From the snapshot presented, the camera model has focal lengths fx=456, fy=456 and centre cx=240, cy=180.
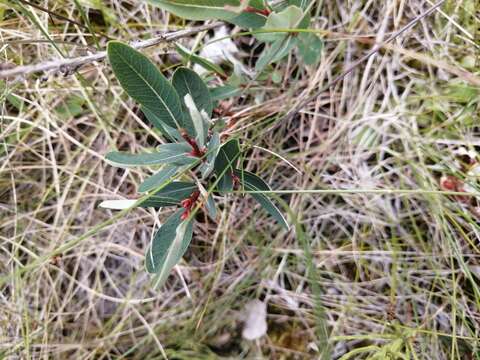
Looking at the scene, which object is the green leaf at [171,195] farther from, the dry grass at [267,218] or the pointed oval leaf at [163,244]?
the dry grass at [267,218]

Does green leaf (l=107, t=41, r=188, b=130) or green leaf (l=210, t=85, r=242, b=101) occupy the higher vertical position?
green leaf (l=107, t=41, r=188, b=130)

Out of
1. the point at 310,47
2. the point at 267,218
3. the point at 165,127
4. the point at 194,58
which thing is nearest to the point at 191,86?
the point at 165,127

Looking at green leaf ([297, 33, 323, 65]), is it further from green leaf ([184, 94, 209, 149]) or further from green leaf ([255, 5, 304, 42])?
green leaf ([184, 94, 209, 149])

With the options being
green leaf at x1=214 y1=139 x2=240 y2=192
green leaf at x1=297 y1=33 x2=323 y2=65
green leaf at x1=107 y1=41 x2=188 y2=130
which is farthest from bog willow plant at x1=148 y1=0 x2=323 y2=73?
green leaf at x1=214 y1=139 x2=240 y2=192

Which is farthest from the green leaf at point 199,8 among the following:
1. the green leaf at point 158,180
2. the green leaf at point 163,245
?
the green leaf at point 163,245

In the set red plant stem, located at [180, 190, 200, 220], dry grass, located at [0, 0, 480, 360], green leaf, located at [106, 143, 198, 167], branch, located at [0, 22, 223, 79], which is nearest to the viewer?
branch, located at [0, 22, 223, 79]

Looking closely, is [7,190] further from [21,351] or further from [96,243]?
[21,351]

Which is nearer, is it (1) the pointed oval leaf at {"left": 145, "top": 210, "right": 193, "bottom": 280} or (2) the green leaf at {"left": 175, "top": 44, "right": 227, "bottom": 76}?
(1) the pointed oval leaf at {"left": 145, "top": 210, "right": 193, "bottom": 280}
